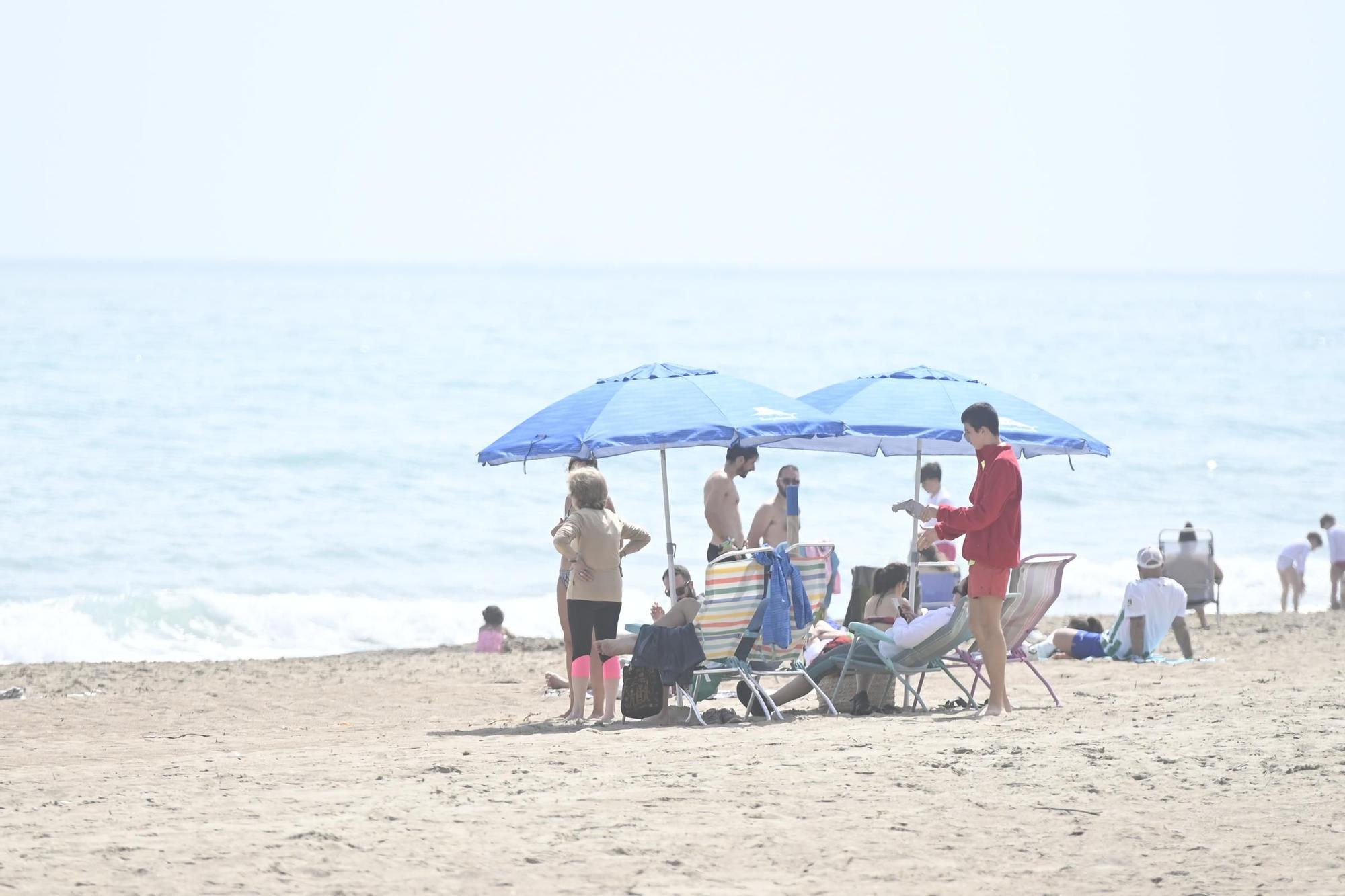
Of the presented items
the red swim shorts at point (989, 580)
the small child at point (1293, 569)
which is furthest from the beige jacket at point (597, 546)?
the small child at point (1293, 569)

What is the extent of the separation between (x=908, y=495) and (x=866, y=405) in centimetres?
1713

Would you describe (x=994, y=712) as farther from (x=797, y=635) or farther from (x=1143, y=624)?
(x=1143, y=624)

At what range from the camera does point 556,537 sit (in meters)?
7.34

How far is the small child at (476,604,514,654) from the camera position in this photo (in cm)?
1230

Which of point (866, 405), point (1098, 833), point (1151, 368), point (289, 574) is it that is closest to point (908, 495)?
point (289, 574)

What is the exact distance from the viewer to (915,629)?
759 centimetres

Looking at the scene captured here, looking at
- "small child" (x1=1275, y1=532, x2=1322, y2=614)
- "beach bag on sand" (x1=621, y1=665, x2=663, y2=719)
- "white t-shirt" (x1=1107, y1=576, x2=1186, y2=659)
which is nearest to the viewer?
"beach bag on sand" (x1=621, y1=665, x2=663, y2=719)

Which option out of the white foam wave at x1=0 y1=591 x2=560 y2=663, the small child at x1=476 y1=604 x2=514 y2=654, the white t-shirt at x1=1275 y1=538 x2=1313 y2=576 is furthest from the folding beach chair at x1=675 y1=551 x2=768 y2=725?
the white t-shirt at x1=1275 y1=538 x2=1313 y2=576

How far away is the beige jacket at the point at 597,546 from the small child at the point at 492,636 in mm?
4662

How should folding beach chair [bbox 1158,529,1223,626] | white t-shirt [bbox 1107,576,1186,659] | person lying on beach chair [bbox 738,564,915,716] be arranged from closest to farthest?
1. person lying on beach chair [bbox 738,564,915,716]
2. white t-shirt [bbox 1107,576,1186,659]
3. folding beach chair [bbox 1158,529,1223,626]

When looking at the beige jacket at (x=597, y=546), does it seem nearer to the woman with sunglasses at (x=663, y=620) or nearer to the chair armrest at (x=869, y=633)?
the woman with sunglasses at (x=663, y=620)

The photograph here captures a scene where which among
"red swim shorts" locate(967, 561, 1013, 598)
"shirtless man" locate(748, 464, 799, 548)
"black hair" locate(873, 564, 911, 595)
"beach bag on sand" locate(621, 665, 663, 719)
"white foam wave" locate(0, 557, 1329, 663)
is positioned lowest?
"white foam wave" locate(0, 557, 1329, 663)

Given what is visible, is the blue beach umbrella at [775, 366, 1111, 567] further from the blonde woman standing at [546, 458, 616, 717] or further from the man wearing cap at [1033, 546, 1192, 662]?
the man wearing cap at [1033, 546, 1192, 662]

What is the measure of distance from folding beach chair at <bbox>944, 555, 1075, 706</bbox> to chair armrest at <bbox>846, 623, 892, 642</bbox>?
428 millimetres
